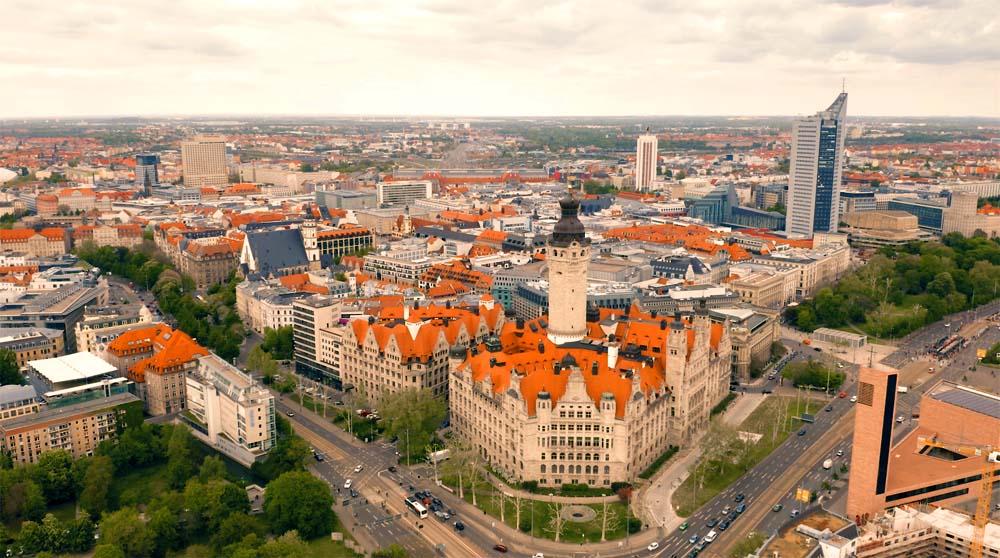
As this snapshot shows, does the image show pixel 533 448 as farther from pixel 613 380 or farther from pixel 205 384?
pixel 205 384

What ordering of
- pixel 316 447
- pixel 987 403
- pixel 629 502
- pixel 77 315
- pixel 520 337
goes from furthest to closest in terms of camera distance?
pixel 77 315 < pixel 520 337 < pixel 316 447 < pixel 987 403 < pixel 629 502


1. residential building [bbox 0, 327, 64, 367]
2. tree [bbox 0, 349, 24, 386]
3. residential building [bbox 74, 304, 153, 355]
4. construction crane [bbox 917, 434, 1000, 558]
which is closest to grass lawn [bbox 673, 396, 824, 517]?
construction crane [bbox 917, 434, 1000, 558]

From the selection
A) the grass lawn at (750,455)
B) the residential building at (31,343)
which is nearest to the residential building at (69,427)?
the residential building at (31,343)

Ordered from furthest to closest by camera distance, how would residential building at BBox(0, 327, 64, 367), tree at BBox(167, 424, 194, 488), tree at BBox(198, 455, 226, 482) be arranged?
residential building at BBox(0, 327, 64, 367)
tree at BBox(167, 424, 194, 488)
tree at BBox(198, 455, 226, 482)

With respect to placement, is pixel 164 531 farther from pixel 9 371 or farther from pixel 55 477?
pixel 9 371

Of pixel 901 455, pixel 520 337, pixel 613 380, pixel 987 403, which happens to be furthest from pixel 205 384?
pixel 987 403

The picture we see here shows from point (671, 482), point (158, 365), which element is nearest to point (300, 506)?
point (671, 482)

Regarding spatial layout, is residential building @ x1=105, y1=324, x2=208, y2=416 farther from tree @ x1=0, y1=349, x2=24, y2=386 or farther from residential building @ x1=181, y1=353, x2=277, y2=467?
tree @ x1=0, y1=349, x2=24, y2=386

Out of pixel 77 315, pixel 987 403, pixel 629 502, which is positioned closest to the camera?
pixel 629 502
